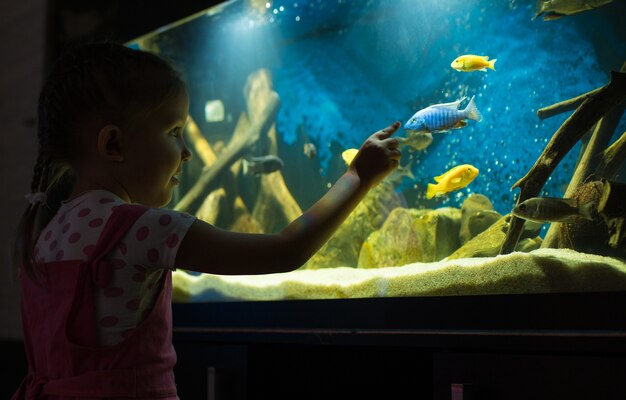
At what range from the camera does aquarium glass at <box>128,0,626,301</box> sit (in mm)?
1677

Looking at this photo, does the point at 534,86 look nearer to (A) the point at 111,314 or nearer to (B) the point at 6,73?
(A) the point at 111,314

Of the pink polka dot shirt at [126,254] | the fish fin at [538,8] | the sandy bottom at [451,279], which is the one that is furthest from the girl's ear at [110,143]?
the fish fin at [538,8]

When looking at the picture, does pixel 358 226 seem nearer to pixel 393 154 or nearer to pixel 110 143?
pixel 393 154

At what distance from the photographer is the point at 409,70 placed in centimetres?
215

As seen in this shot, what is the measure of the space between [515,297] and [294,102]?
4.30 feet

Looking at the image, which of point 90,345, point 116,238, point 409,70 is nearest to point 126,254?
point 116,238

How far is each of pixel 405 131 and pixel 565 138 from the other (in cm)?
53

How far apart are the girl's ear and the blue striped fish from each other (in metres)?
0.93

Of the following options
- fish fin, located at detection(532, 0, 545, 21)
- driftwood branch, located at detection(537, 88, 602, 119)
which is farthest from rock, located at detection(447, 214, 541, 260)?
fish fin, located at detection(532, 0, 545, 21)

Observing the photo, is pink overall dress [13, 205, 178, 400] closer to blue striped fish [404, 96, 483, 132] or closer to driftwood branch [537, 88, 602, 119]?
blue striped fish [404, 96, 483, 132]

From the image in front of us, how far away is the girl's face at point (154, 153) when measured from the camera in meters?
1.33

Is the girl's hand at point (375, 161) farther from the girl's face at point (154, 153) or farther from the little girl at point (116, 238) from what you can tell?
the girl's face at point (154, 153)

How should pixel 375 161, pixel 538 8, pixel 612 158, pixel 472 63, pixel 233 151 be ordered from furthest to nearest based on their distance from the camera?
pixel 233 151 < pixel 472 63 < pixel 538 8 < pixel 612 158 < pixel 375 161

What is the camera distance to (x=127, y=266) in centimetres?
118
